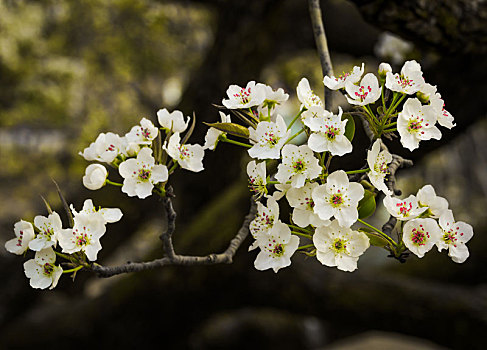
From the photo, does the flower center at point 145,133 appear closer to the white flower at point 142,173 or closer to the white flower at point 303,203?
the white flower at point 142,173

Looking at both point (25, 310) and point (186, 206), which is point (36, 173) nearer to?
point (25, 310)

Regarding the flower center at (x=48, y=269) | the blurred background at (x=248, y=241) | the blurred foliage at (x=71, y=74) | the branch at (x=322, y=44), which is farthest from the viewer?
the blurred foliage at (x=71, y=74)

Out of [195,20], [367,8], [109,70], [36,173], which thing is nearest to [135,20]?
[195,20]

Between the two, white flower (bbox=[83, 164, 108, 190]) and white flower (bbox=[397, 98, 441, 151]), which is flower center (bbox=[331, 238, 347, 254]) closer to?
white flower (bbox=[397, 98, 441, 151])

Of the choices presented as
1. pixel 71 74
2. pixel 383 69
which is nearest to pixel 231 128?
pixel 383 69

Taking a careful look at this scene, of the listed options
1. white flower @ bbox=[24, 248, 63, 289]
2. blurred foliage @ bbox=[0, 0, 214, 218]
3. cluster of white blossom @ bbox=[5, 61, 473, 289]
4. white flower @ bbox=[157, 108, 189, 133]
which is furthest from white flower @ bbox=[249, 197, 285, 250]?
blurred foliage @ bbox=[0, 0, 214, 218]

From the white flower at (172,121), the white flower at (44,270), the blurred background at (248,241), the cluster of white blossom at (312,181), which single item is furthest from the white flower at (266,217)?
the blurred background at (248,241)
